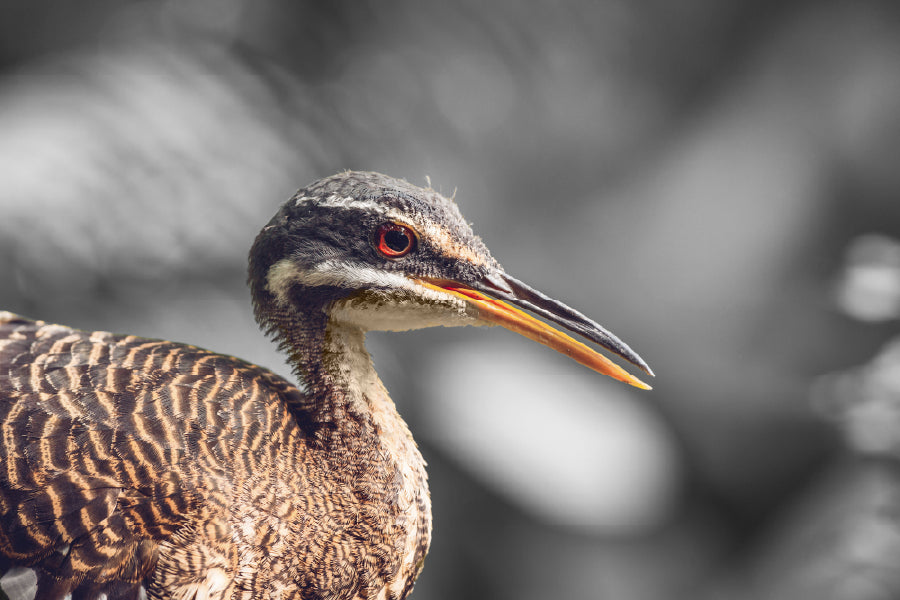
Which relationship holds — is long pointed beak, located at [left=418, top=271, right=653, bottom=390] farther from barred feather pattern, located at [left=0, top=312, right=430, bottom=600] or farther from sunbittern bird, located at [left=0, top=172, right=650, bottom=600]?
barred feather pattern, located at [left=0, top=312, right=430, bottom=600]

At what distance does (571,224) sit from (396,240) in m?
4.52

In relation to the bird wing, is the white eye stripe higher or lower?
higher

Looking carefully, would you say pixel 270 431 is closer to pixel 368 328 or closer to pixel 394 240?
pixel 368 328

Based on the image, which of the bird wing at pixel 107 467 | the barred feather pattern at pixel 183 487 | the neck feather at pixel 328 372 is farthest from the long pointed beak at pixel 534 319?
the bird wing at pixel 107 467

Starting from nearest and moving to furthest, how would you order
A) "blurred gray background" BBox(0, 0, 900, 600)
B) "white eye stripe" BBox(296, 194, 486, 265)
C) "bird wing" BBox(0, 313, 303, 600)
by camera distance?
"bird wing" BBox(0, 313, 303, 600) < "white eye stripe" BBox(296, 194, 486, 265) < "blurred gray background" BBox(0, 0, 900, 600)

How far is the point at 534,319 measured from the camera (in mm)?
2027

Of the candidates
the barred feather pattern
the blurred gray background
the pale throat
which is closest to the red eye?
the pale throat

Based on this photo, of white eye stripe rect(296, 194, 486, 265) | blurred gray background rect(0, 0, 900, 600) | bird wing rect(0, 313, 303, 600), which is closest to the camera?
bird wing rect(0, 313, 303, 600)

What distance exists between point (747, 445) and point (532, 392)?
61.7 inches

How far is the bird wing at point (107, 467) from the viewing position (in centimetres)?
178

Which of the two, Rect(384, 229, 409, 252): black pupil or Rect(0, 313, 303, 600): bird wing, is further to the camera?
Rect(384, 229, 409, 252): black pupil

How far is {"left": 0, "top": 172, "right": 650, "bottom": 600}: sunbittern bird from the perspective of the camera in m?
1.79

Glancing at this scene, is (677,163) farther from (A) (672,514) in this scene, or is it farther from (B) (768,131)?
(A) (672,514)

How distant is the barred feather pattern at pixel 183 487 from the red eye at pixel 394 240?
0.46m
